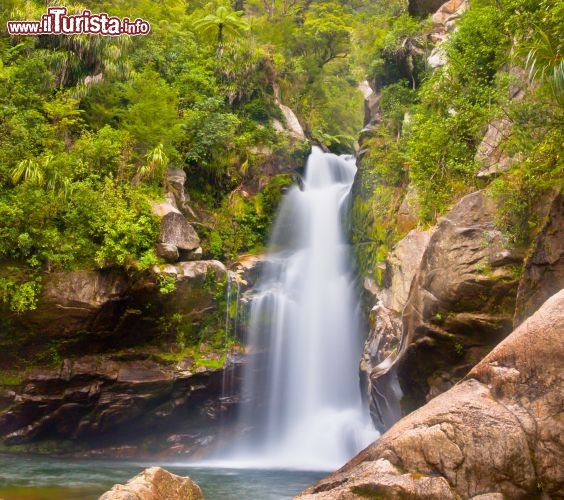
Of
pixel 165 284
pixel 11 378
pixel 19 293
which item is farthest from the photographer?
pixel 165 284

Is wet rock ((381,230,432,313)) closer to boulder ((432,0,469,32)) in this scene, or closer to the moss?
boulder ((432,0,469,32))

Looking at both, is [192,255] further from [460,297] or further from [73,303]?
[460,297]

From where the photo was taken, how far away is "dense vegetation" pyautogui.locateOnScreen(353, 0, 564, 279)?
34.6ft

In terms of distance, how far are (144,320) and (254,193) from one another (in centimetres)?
888

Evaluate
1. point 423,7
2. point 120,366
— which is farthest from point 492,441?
point 423,7

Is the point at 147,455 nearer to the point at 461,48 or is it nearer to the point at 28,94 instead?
the point at 28,94

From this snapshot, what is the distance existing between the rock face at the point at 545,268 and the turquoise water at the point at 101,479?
7.10 metres

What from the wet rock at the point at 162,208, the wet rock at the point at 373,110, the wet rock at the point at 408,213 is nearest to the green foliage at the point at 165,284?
the wet rock at the point at 162,208

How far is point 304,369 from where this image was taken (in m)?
20.2

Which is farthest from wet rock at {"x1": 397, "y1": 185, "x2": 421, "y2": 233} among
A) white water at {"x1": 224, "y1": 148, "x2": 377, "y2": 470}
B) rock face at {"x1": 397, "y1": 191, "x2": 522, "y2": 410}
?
rock face at {"x1": 397, "y1": 191, "x2": 522, "y2": 410}

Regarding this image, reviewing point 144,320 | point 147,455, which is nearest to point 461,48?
point 144,320

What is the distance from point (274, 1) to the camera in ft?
136

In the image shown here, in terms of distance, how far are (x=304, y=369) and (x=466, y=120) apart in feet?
34.7

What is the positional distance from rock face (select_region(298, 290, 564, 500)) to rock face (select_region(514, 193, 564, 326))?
2479mm
